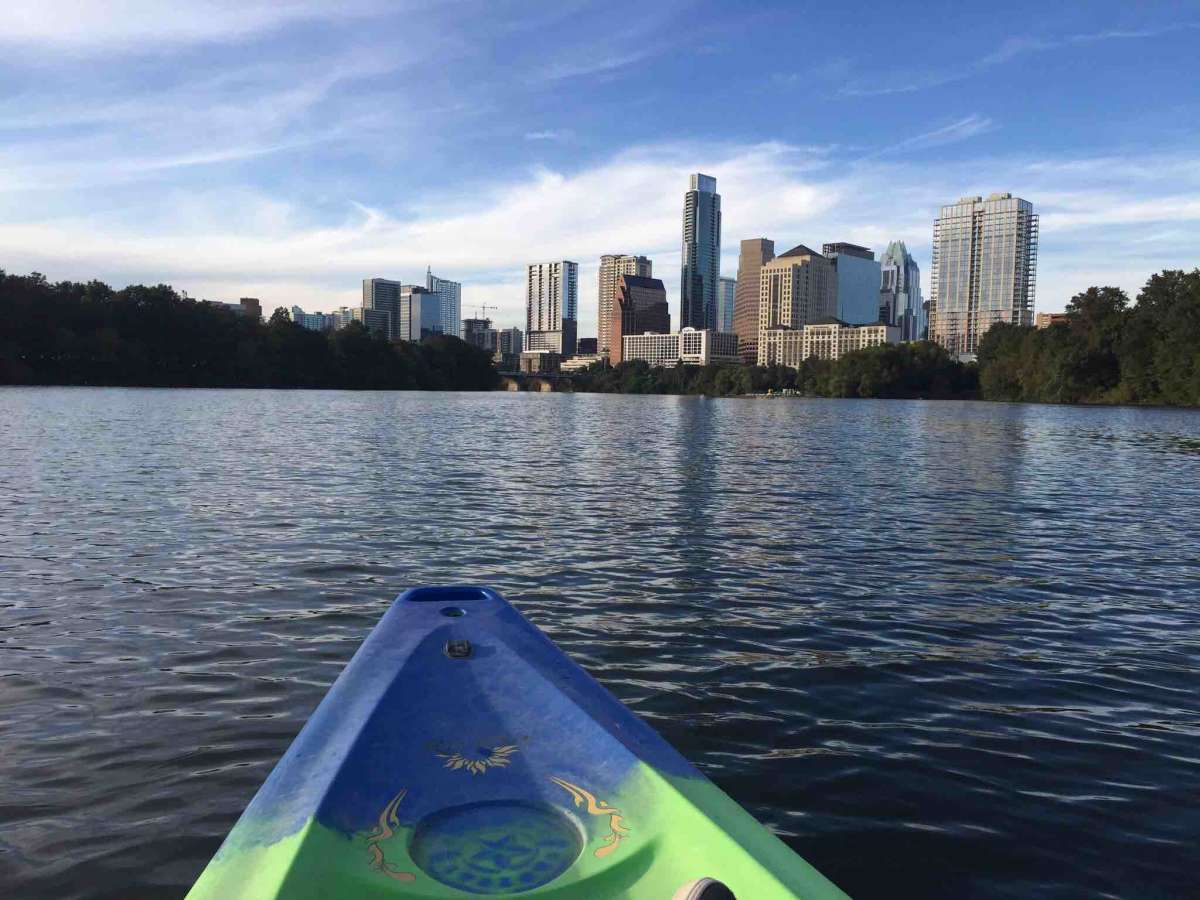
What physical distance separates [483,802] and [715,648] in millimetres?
5057

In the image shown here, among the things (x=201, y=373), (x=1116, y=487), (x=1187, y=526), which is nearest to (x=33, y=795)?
(x=1187, y=526)

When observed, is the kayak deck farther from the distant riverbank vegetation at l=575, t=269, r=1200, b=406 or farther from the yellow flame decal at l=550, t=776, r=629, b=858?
the distant riverbank vegetation at l=575, t=269, r=1200, b=406

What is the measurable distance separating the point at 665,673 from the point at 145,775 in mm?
4362

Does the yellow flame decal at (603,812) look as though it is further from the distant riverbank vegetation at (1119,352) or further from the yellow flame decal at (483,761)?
the distant riverbank vegetation at (1119,352)

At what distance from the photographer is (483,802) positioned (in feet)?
14.0

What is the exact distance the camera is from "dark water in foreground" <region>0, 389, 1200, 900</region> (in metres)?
5.28

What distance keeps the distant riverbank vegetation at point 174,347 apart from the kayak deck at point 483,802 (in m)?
137

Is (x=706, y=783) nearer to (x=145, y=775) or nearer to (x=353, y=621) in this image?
(x=145, y=775)

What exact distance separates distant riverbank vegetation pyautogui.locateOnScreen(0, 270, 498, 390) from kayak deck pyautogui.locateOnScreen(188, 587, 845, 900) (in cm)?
13709

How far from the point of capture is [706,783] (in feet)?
13.3

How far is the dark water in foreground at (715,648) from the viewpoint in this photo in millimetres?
5277

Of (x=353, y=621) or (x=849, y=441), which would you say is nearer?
(x=353, y=621)

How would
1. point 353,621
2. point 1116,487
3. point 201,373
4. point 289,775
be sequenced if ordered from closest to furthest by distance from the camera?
point 289,775
point 353,621
point 1116,487
point 201,373

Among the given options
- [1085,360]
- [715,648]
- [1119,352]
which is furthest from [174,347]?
[715,648]
